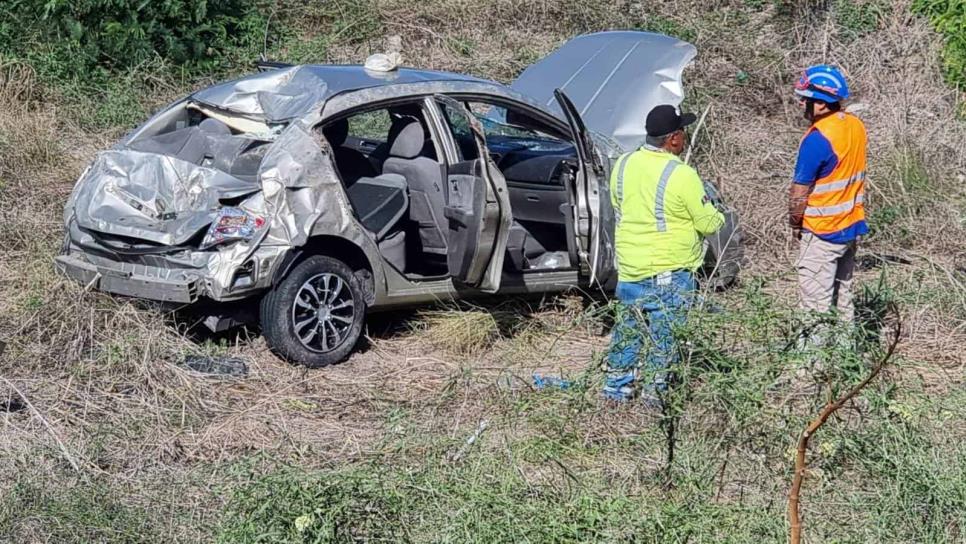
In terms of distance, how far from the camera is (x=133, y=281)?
22.5 feet

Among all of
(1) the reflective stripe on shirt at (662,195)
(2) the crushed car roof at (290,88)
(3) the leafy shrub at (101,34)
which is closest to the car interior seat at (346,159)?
(2) the crushed car roof at (290,88)

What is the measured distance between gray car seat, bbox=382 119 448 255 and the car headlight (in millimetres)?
1173

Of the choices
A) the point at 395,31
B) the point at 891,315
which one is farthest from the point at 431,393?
the point at 395,31

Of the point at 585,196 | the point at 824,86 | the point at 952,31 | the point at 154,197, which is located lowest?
the point at 952,31

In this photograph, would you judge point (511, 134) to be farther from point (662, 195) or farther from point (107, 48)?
point (107, 48)

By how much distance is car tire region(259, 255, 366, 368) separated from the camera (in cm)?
695

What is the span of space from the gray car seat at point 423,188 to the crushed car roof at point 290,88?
38 cm

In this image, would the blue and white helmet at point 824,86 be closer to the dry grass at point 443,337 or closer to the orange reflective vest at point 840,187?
the orange reflective vest at point 840,187

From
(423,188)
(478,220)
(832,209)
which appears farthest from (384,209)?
(832,209)

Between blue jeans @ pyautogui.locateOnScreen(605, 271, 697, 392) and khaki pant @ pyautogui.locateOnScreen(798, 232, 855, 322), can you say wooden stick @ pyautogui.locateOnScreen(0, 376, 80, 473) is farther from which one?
khaki pant @ pyautogui.locateOnScreen(798, 232, 855, 322)

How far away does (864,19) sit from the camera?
13359mm

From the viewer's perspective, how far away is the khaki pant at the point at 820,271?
6793 mm

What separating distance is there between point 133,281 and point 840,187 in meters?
3.90

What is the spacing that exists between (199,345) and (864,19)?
897 cm
